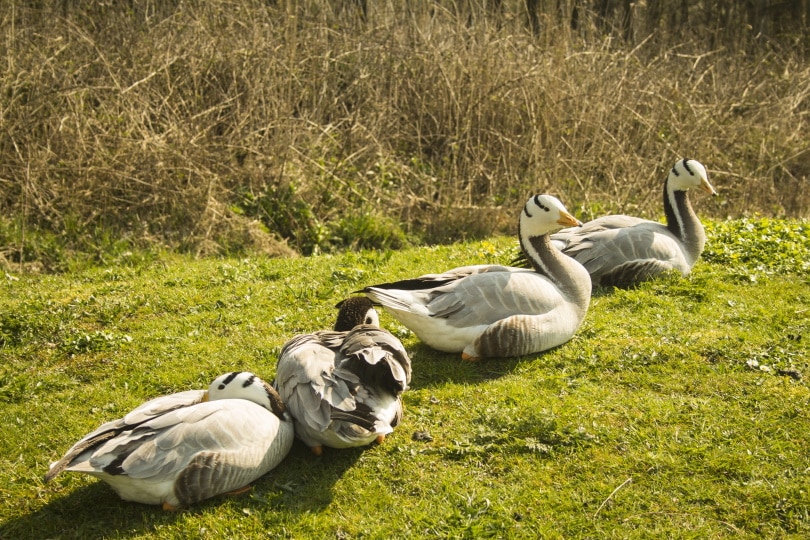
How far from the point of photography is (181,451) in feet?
14.8

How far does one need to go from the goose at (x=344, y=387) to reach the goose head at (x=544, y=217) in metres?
2.15

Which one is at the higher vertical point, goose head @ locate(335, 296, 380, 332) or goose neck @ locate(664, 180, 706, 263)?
goose head @ locate(335, 296, 380, 332)

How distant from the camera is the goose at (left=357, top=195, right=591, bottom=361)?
20.7 feet

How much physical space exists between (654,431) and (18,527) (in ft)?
13.7

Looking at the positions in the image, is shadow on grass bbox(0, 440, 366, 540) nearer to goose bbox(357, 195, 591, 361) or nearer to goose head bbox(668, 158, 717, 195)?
goose bbox(357, 195, 591, 361)

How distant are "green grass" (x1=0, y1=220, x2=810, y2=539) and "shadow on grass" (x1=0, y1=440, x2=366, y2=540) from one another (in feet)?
0.04

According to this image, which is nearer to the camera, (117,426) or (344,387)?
(117,426)

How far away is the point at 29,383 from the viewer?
6.21 meters

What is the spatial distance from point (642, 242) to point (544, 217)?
1785mm

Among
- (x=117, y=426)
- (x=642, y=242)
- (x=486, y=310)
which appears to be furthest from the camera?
(x=642, y=242)

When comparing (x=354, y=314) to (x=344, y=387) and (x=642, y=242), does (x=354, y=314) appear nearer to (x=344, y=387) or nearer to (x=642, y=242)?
(x=344, y=387)

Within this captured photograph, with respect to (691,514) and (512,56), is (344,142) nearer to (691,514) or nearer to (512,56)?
(512,56)

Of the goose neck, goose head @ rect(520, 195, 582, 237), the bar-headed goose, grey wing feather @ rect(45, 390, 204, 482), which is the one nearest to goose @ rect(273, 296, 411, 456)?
grey wing feather @ rect(45, 390, 204, 482)

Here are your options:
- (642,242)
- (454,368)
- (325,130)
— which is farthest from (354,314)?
(325,130)
